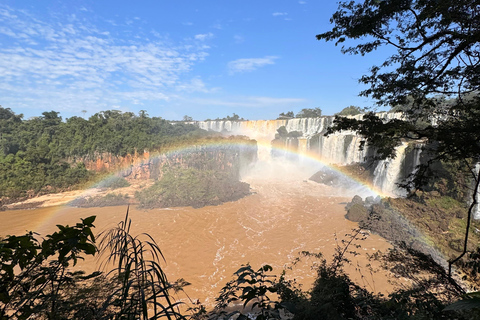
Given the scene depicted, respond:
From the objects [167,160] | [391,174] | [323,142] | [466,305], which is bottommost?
[167,160]

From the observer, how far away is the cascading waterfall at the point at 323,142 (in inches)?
723

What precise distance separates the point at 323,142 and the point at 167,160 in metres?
18.8

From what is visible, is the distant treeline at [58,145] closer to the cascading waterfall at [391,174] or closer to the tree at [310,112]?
the cascading waterfall at [391,174]

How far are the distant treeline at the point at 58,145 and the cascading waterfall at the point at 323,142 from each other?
11736 millimetres

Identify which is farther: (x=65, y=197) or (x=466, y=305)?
(x=65, y=197)

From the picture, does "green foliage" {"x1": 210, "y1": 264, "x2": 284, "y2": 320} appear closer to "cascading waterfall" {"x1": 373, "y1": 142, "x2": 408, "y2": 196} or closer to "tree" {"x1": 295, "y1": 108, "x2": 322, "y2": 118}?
"cascading waterfall" {"x1": 373, "y1": 142, "x2": 408, "y2": 196}

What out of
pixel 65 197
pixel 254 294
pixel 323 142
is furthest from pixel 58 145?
pixel 254 294

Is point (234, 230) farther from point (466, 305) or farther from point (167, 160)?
point (167, 160)

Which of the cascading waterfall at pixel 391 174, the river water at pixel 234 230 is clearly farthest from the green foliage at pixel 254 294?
the cascading waterfall at pixel 391 174

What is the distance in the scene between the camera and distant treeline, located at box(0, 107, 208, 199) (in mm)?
22484

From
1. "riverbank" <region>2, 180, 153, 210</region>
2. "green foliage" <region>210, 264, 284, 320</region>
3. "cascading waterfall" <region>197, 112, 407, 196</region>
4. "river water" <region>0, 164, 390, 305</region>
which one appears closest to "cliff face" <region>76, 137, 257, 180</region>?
"riverbank" <region>2, 180, 153, 210</region>

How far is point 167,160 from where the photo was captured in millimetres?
26750

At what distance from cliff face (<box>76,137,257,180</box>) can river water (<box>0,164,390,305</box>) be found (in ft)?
21.6

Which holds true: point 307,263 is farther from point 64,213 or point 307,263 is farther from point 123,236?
point 64,213
